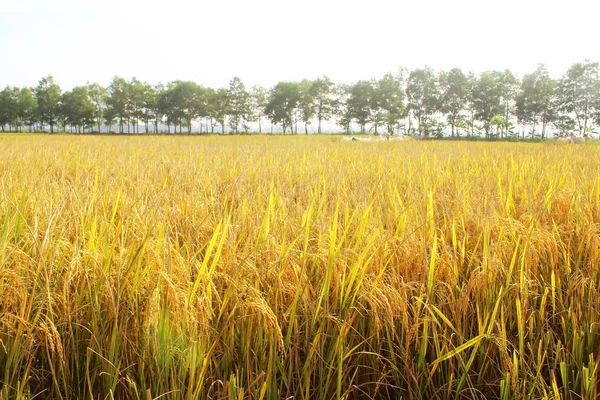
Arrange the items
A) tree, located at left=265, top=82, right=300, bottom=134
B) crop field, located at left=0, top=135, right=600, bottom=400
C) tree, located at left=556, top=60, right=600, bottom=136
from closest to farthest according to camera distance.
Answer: crop field, located at left=0, top=135, right=600, bottom=400
tree, located at left=556, top=60, right=600, bottom=136
tree, located at left=265, top=82, right=300, bottom=134

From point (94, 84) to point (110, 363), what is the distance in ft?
269

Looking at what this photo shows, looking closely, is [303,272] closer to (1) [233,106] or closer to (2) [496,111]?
(2) [496,111]

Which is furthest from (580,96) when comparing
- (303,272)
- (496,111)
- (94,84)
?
(94,84)

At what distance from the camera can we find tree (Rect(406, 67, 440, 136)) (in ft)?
199

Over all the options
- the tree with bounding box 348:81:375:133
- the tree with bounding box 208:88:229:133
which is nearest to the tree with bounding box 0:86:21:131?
the tree with bounding box 208:88:229:133

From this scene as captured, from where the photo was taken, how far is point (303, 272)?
1.37 metres

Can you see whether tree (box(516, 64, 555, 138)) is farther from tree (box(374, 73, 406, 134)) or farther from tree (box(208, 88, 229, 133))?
tree (box(208, 88, 229, 133))

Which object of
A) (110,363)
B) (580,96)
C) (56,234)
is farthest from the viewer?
(580,96)

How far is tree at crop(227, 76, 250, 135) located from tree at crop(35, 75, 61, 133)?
92.9 feet

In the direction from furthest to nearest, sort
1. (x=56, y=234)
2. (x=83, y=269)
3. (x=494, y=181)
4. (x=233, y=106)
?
1. (x=233, y=106)
2. (x=494, y=181)
3. (x=56, y=234)
4. (x=83, y=269)

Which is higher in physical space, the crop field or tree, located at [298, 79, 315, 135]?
tree, located at [298, 79, 315, 135]

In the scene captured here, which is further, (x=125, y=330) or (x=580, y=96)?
(x=580, y=96)

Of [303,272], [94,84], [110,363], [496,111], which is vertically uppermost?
[94,84]

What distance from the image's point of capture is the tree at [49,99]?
6400 centimetres
